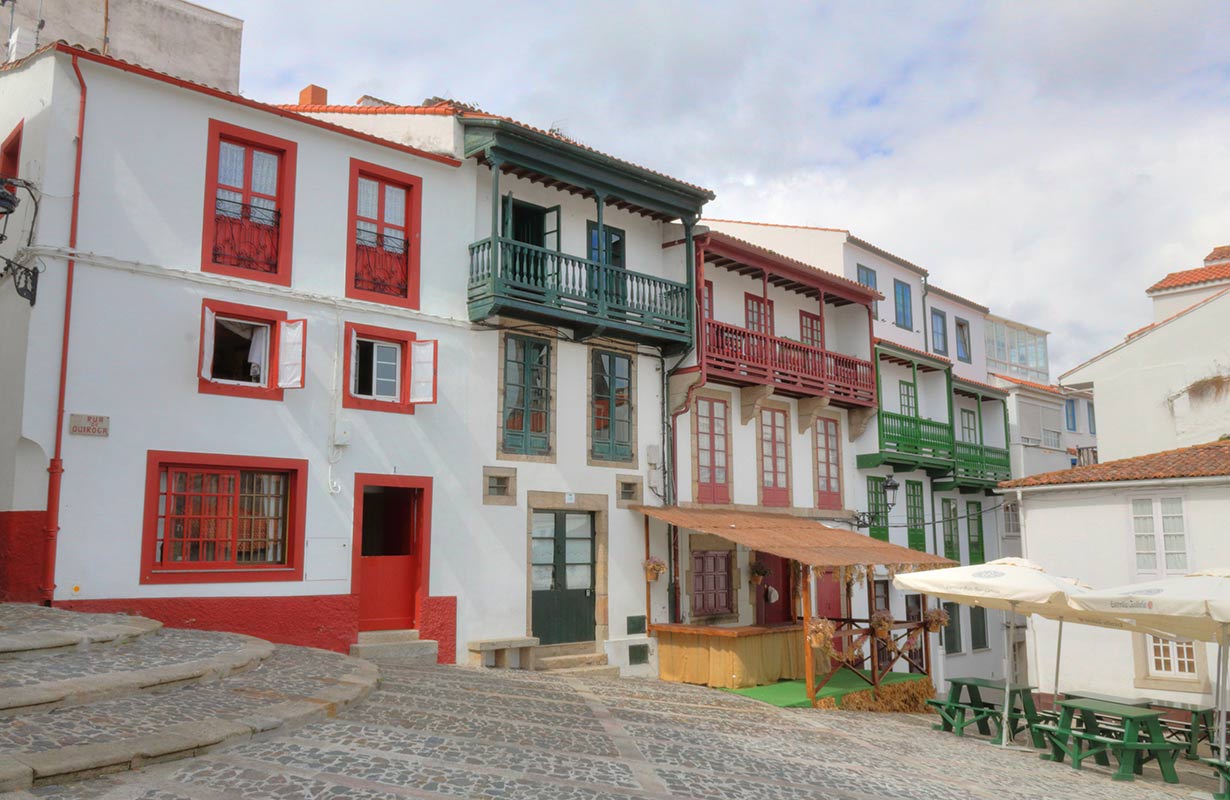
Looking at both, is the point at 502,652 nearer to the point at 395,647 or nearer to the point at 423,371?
the point at 395,647

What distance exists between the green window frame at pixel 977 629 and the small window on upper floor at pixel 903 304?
8.23 m

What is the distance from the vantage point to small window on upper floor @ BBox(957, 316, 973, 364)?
1246 inches

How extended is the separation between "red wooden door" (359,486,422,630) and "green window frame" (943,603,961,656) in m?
16.9

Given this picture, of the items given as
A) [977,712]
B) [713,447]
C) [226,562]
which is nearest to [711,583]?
[713,447]

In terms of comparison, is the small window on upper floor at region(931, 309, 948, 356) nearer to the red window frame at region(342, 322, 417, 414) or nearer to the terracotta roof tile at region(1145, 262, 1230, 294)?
the terracotta roof tile at region(1145, 262, 1230, 294)

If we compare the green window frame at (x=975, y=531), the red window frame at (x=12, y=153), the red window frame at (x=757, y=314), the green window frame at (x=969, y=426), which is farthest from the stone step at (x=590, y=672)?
the green window frame at (x=969, y=426)

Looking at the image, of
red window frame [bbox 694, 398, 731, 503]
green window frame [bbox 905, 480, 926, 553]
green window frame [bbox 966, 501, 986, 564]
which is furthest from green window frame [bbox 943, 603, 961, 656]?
red window frame [bbox 694, 398, 731, 503]

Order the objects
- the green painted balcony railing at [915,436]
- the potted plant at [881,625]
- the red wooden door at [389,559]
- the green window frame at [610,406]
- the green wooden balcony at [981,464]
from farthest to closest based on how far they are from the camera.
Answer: the green wooden balcony at [981,464], the green painted balcony railing at [915,436], the green window frame at [610,406], the potted plant at [881,625], the red wooden door at [389,559]

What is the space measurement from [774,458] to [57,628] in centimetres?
1424

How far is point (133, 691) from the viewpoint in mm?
8367

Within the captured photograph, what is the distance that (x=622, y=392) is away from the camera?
59.1 feet

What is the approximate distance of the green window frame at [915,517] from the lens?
25719 mm

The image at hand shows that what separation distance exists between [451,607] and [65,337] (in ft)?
20.8

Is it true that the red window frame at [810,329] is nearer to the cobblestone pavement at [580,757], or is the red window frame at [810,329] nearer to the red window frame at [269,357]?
the cobblestone pavement at [580,757]
